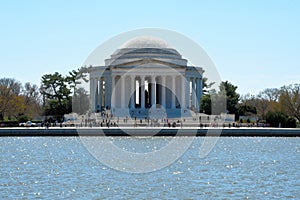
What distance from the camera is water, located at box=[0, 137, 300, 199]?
2838 cm

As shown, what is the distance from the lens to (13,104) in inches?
4092

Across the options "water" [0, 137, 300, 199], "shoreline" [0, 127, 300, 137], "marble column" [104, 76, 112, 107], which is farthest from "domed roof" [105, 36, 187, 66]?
"water" [0, 137, 300, 199]

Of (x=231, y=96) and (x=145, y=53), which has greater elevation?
(x=145, y=53)

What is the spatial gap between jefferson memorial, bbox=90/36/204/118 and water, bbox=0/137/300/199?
5331 centimetres

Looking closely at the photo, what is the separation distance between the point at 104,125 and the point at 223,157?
35005 mm

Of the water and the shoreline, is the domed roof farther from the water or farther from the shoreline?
the water

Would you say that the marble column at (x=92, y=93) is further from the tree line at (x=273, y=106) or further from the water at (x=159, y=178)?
the water at (x=159, y=178)

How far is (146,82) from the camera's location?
111 meters

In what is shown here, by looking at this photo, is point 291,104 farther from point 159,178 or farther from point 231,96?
point 159,178

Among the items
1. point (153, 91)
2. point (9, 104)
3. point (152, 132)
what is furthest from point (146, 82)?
point (152, 132)

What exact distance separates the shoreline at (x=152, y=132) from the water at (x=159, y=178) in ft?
69.3

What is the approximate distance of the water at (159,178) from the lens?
2838 cm

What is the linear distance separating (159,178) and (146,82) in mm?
77418

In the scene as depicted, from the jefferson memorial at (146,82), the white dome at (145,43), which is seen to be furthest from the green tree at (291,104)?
the white dome at (145,43)
